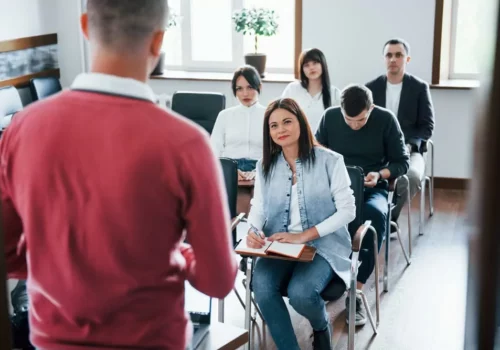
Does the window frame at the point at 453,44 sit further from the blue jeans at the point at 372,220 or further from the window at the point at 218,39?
the blue jeans at the point at 372,220

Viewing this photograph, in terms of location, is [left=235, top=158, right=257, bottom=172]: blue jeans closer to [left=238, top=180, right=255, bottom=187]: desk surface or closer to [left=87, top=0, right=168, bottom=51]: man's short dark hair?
[left=238, top=180, right=255, bottom=187]: desk surface

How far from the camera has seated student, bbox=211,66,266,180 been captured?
4672 millimetres

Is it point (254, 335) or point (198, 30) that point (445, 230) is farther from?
point (198, 30)

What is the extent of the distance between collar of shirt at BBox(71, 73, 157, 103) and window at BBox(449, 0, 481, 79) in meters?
5.36

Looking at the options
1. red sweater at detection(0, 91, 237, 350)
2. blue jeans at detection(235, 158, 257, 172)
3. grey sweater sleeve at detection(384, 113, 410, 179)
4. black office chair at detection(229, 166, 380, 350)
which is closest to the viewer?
red sweater at detection(0, 91, 237, 350)

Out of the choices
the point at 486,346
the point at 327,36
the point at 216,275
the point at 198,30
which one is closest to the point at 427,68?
the point at 327,36

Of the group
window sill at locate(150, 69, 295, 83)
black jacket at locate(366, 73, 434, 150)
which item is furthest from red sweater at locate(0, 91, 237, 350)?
window sill at locate(150, 69, 295, 83)

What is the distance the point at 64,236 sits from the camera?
1.15 meters

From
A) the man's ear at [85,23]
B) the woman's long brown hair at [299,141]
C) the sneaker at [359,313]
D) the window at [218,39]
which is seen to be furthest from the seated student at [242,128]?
the man's ear at [85,23]

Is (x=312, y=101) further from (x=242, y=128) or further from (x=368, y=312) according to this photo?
(x=368, y=312)

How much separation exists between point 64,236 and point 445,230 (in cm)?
435

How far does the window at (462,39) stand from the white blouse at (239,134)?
240cm

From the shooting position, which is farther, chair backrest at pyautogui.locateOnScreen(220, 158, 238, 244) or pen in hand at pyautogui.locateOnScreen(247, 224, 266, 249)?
chair backrest at pyautogui.locateOnScreen(220, 158, 238, 244)

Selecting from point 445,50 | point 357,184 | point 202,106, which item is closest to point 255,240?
point 357,184
